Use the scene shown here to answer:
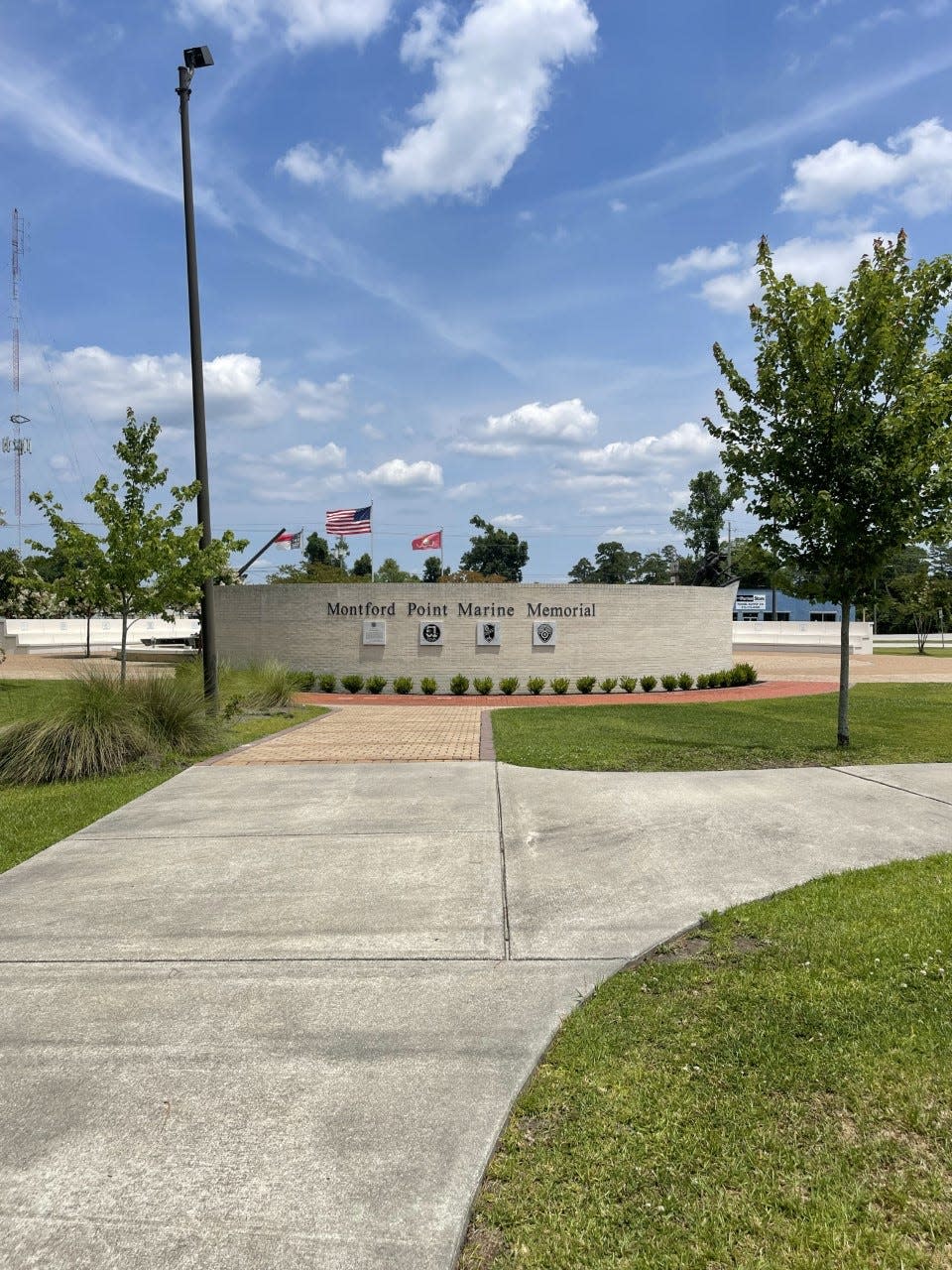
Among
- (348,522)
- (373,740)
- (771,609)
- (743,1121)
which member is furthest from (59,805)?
(771,609)

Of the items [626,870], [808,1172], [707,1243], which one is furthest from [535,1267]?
[626,870]

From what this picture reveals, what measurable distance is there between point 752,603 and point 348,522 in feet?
178

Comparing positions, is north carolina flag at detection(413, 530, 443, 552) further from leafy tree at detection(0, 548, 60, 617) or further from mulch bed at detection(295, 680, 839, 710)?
leafy tree at detection(0, 548, 60, 617)

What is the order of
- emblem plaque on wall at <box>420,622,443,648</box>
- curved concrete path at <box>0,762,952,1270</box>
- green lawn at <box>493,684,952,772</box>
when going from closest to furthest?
curved concrete path at <box>0,762,952,1270</box>
green lawn at <box>493,684,952,772</box>
emblem plaque on wall at <box>420,622,443,648</box>

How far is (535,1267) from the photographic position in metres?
2.34

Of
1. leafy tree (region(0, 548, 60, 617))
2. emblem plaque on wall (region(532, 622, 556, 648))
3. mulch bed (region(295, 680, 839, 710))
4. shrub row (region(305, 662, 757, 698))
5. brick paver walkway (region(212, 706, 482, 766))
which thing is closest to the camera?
brick paver walkway (region(212, 706, 482, 766))

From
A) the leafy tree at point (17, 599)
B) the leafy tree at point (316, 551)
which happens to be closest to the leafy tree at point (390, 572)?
the leafy tree at point (316, 551)

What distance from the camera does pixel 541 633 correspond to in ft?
77.0

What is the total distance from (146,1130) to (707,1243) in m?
1.92

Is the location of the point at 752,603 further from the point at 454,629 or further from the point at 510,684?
the point at 510,684

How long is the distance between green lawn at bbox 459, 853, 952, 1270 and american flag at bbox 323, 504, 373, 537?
30.6 m

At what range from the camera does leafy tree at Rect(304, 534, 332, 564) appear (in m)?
97.8

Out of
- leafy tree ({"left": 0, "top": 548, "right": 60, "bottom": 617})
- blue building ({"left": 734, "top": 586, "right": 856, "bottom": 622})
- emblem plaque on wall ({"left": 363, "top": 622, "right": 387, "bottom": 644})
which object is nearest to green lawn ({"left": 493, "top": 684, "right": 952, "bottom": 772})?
emblem plaque on wall ({"left": 363, "top": 622, "right": 387, "bottom": 644})

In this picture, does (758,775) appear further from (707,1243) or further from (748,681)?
(748,681)
